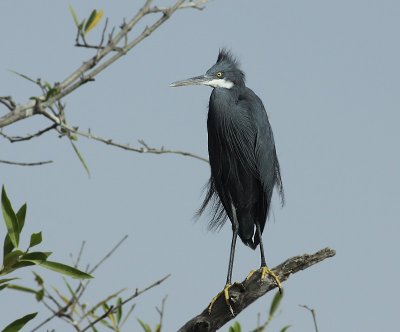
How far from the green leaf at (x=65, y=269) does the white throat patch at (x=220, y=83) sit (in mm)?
4487

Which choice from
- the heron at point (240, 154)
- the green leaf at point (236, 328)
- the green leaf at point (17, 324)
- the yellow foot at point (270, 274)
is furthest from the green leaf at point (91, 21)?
the heron at point (240, 154)

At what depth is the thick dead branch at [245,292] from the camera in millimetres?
5117


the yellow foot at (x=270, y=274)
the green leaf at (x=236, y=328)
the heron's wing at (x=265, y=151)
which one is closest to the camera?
the green leaf at (x=236, y=328)

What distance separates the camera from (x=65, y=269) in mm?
2580

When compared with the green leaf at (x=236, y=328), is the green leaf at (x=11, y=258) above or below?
above

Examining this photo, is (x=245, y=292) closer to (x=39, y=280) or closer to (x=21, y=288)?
(x=21, y=288)

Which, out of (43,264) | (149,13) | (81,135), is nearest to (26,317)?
(43,264)

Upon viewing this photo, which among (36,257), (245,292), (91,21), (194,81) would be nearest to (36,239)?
(36,257)

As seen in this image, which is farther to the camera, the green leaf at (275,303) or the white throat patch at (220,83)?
the white throat patch at (220,83)

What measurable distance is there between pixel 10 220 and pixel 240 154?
4.30 meters

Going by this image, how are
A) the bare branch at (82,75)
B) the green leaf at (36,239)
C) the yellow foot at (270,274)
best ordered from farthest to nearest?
the yellow foot at (270,274), the green leaf at (36,239), the bare branch at (82,75)

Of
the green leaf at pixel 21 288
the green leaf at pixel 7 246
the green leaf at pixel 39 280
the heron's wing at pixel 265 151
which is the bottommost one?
the green leaf at pixel 39 280

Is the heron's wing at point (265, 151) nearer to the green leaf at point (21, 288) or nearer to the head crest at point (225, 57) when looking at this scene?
the head crest at point (225, 57)

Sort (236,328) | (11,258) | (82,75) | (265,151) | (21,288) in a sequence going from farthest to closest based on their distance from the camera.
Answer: (265,151)
(236,328)
(11,258)
(21,288)
(82,75)
